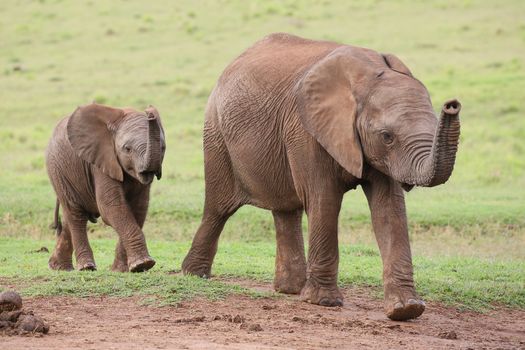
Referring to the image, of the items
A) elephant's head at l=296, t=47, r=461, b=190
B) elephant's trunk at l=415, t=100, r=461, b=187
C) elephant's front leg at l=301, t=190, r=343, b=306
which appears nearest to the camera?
elephant's trunk at l=415, t=100, r=461, b=187

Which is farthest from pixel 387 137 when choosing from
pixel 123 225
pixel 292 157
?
pixel 123 225

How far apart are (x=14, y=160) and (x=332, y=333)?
51.9 ft

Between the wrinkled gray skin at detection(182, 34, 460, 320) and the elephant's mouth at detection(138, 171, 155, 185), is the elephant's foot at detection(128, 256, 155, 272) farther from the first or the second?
the elephant's mouth at detection(138, 171, 155, 185)

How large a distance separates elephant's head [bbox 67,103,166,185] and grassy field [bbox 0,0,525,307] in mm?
1072

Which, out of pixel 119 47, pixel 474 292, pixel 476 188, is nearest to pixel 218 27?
pixel 119 47

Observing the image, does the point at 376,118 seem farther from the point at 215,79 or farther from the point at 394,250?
the point at 215,79

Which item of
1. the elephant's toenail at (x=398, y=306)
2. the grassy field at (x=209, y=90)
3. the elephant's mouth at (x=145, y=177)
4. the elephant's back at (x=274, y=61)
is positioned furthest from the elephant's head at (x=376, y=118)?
the elephant's mouth at (x=145, y=177)

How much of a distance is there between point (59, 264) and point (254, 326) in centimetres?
468

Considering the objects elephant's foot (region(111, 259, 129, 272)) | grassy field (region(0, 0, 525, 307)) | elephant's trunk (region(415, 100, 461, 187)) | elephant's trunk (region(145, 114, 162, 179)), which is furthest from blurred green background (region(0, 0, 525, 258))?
elephant's trunk (region(415, 100, 461, 187))

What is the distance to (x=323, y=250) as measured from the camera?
9.62 m

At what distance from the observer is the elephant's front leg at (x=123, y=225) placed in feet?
36.0

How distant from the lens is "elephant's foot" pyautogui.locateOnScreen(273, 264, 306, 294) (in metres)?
10.6

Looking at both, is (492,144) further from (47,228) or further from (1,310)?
(1,310)

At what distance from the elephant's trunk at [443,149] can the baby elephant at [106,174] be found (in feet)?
10.8
